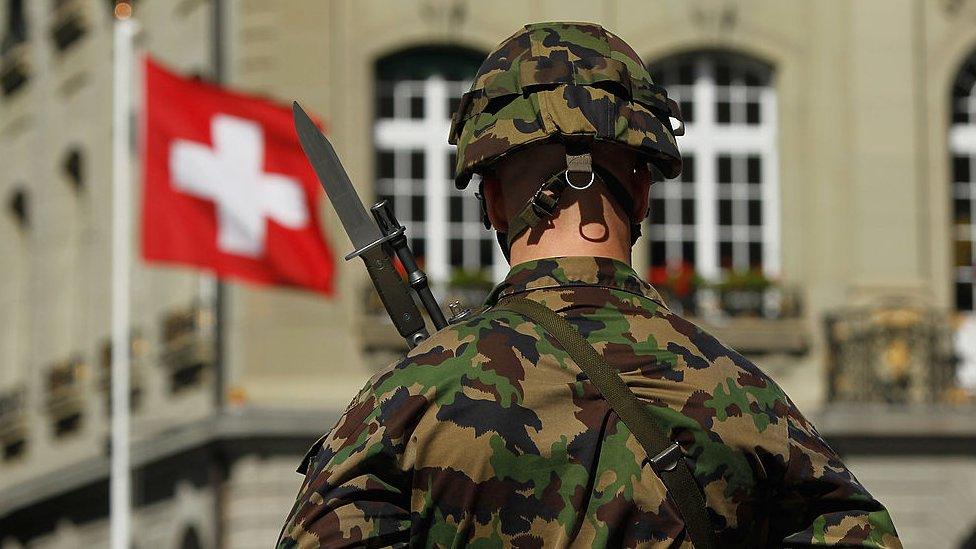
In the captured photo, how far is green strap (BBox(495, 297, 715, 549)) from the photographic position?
139 inches

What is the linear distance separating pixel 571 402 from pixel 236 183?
62.4 feet

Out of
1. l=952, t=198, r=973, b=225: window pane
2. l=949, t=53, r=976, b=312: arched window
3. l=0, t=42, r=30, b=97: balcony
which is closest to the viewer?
l=949, t=53, r=976, b=312: arched window

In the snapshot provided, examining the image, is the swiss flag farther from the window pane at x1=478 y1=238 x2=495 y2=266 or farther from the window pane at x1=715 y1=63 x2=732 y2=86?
the window pane at x1=715 y1=63 x2=732 y2=86

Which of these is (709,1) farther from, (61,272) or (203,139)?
(61,272)

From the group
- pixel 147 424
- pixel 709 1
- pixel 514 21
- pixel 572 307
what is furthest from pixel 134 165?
pixel 572 307

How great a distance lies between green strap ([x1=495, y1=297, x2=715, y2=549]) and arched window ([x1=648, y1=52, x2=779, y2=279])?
70.2 feet

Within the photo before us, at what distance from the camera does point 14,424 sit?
1192 inches

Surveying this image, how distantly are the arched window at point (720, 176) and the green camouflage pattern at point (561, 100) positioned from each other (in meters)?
21.2

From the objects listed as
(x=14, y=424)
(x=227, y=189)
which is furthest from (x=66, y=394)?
(x=227, y=189)

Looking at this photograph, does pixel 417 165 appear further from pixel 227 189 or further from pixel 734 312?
pixel 734 312

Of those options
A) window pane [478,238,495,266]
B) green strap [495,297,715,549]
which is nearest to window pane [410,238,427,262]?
window pane [478,238,495,266]

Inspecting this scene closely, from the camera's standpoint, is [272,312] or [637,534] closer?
[637,534]

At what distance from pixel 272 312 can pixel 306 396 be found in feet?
2.96

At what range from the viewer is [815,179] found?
25.3 m
